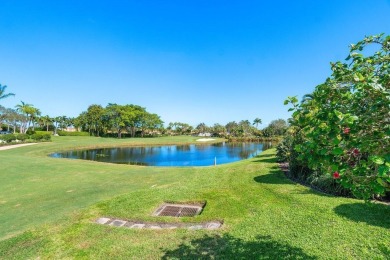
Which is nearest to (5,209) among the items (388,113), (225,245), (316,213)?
(225,245)

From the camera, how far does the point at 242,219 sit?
6.21m

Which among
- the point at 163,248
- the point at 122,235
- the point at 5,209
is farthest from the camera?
the point at 5,209

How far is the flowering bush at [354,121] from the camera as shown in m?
2.30

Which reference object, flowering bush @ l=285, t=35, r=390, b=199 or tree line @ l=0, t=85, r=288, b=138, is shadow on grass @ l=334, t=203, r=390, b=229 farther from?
tree line @ l=0, t=85, r=288, b=138

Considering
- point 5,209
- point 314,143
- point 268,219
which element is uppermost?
point 314,143

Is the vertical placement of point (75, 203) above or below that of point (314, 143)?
below

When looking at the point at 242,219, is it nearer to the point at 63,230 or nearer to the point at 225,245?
the point at 225,245

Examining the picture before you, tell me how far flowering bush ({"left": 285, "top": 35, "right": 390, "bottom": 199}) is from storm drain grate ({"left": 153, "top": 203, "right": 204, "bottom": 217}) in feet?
16.6

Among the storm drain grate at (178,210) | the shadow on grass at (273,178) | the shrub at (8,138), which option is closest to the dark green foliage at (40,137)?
the shrub at (8,138)

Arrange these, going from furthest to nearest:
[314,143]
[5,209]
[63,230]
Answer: [5,209], [63,230], [314,143]

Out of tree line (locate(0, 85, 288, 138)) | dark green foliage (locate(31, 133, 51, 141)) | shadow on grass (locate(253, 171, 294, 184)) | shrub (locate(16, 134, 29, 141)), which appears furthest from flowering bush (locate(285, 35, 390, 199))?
tree line (locate(0, 85, 288, 138))

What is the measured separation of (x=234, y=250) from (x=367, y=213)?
3781 mm

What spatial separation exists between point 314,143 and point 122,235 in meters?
4.85

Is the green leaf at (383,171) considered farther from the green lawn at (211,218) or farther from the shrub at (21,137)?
the shrub at (21,137)
